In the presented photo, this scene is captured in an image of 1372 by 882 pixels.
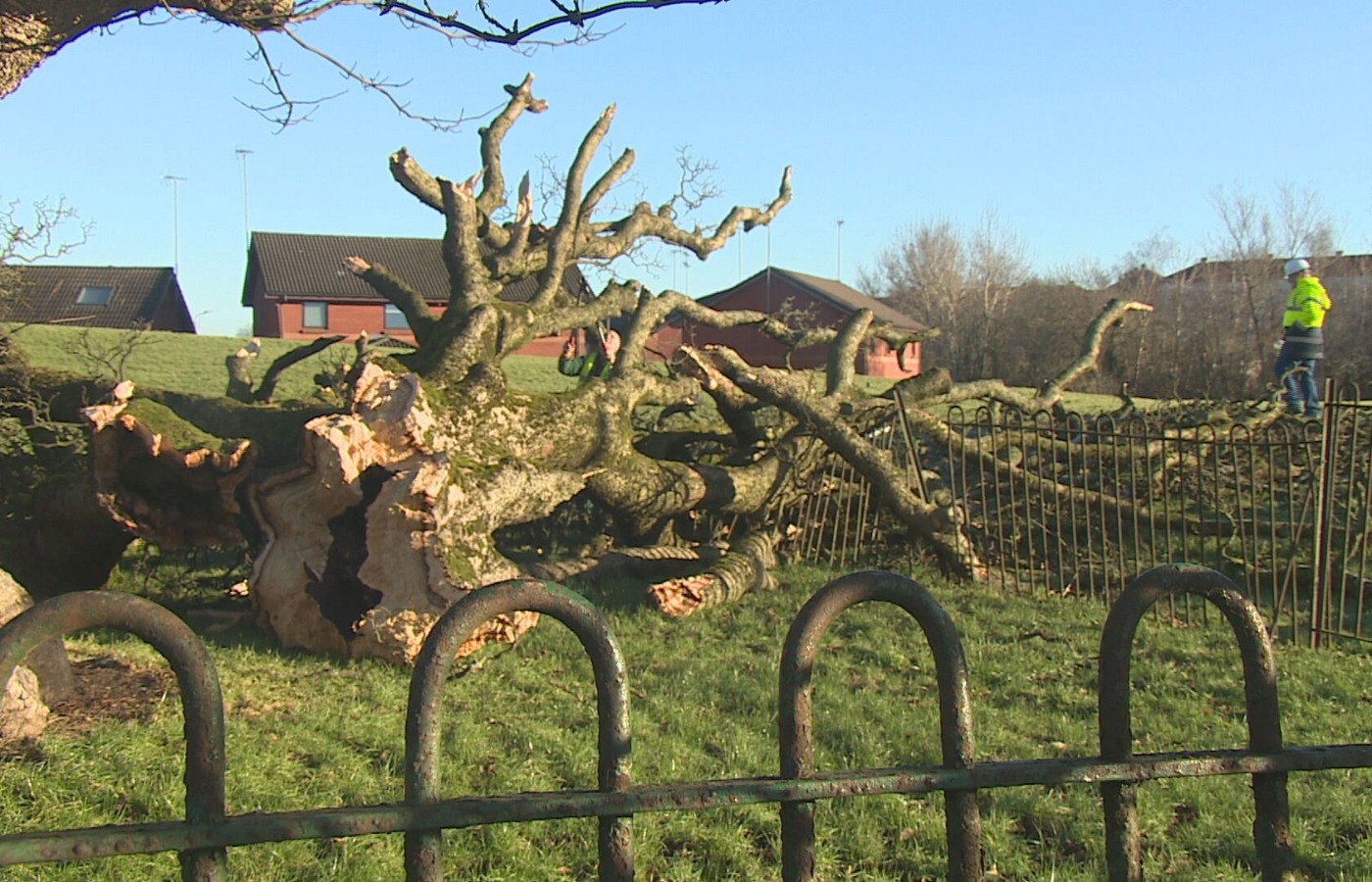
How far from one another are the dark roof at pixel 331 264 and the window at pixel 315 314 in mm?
363

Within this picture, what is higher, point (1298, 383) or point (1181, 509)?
point (1298, 383)

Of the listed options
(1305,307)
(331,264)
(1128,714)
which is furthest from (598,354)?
(331,264)

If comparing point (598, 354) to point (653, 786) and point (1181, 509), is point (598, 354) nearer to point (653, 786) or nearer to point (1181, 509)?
point (1181, 509)

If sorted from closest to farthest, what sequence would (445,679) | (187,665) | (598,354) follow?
(187,665), (445,679), (598,354)

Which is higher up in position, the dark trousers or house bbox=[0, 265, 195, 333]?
house bbox=[0, 265, 195, 333]

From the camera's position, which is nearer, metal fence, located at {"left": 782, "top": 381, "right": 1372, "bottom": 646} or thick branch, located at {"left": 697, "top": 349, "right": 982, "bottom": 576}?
metal fence, located at {"left": 782, "top": 381, "right": 1372, "bottom": 646}

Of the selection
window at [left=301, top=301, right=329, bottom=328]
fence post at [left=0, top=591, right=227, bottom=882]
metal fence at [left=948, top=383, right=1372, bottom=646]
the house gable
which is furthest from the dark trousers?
window at [left=301, top=301, right=329, bottom=328]

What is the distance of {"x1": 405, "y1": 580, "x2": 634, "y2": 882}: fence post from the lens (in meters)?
2.07

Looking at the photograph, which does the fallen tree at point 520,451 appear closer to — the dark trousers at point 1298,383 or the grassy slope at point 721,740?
the grassy slope at point 721,740

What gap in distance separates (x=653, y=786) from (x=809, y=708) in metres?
0.34

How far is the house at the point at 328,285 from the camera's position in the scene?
48.0 metres

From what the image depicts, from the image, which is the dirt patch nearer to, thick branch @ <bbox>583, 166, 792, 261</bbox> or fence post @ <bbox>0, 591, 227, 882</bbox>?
fence post @ <bbox>0, 591, 227, 882</bbox>

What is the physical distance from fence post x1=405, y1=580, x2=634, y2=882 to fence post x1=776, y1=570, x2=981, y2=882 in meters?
0.33

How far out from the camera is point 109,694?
5.22m
